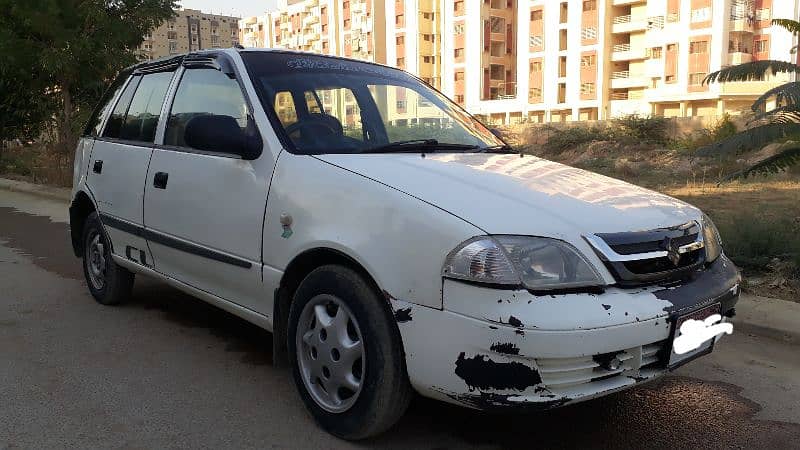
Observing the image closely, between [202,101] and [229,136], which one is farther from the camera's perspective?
[202,101]

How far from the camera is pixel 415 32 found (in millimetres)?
70562

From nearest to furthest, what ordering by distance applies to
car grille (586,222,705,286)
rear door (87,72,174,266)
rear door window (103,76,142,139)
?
car grille (586,222,705,286) < rear door (87,72,174,266) < rear door window (103,76,142,139)

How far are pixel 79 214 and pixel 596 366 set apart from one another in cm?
444

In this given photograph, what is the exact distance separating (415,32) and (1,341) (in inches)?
2735

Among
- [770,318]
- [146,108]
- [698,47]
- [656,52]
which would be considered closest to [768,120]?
[770,318]

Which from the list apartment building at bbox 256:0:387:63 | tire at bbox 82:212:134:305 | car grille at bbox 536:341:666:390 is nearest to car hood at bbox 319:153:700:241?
car grille at bbox 536:341:666:390

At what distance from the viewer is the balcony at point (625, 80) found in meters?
50.6

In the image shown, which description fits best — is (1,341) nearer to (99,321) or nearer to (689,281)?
(99,321)

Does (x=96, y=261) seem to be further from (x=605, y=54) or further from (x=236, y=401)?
(x=605, y=54)

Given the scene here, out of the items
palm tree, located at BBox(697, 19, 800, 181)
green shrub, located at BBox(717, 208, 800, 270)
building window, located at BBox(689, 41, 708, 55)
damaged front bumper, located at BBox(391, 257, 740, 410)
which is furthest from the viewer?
building window, located at BBox(689, 41, 708, 55)

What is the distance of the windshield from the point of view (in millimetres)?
3486

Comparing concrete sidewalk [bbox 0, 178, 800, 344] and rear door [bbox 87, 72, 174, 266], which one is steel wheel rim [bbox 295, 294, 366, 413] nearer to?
rear door [bbox 87, 72, 174, 266]

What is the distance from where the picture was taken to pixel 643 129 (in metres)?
32.5

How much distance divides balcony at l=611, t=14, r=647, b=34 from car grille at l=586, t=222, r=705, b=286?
172ft
